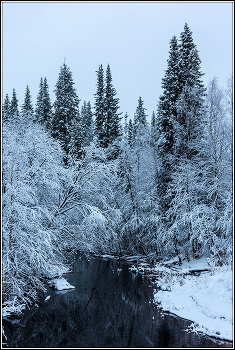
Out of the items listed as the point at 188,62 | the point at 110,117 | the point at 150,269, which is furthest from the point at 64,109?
the point at 150,269

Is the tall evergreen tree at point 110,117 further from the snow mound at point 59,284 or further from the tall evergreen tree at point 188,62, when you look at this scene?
the snow mound at point 59,284

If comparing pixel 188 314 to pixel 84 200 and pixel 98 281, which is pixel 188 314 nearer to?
pixel 98 281

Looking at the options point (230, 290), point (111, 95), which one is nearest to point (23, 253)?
point (230, 290)

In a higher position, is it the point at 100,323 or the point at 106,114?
the point at 106,114

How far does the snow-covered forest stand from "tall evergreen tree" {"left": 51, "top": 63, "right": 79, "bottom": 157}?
6.95 feet

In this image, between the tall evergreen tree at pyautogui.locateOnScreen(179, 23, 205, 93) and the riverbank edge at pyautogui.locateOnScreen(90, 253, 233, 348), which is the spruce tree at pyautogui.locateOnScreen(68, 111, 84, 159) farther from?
the tall evergreen tree at pyautogui.locateOnScreen(179, 23, 205, 93)

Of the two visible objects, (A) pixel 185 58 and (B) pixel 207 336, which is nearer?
(B) pixel 207 336

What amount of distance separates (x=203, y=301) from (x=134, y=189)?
613 inches

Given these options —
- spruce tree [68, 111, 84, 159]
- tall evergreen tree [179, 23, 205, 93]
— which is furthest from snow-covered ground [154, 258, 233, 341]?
spruce tree [68, 111, 84, 159]

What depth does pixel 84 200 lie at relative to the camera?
18.7m

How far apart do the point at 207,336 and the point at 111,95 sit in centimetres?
2977

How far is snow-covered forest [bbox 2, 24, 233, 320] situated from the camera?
12.4 meters

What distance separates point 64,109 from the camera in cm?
3353

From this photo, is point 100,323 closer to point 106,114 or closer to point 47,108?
point 106,114
